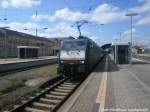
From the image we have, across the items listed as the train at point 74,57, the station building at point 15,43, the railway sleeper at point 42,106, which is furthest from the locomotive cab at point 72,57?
the station building at point 15,43

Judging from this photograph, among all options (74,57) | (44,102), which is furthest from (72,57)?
(44,102)

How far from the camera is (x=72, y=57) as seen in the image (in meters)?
17.9

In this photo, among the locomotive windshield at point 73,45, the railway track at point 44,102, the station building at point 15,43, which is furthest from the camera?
the station building at point 15,43

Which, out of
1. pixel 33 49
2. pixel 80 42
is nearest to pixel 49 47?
pixel 33 49

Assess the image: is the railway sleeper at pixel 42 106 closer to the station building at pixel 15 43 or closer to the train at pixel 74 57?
the train at pixel 74 57

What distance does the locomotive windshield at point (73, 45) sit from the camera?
60.5 ft

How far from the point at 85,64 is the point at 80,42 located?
6.25 feet

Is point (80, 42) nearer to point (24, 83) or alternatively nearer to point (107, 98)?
point (24, 83)

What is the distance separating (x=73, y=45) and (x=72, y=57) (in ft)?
3.93

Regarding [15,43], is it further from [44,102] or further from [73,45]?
[44,102]

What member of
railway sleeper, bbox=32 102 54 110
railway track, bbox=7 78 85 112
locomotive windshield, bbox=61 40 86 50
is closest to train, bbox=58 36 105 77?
locomotive windshield, bbox=61 40 86 50

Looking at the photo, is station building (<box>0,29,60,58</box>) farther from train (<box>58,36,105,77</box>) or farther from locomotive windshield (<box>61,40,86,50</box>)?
train (<box>58,36,105,77</box>)

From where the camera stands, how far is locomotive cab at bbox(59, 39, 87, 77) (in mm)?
17406

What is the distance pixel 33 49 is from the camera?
51.2 metres
